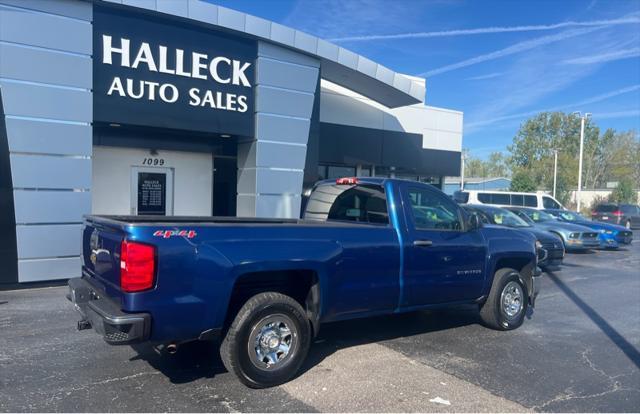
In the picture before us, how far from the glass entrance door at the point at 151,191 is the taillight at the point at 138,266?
8890 mm

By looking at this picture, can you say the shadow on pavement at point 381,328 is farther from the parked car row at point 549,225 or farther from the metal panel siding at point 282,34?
the metal panel siding at point 282,34

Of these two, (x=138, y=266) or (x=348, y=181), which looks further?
(x=348, y=181)

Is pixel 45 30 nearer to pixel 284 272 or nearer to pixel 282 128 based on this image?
pixel 282 128

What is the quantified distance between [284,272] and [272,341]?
0.64 metres

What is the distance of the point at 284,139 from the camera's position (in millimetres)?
11883

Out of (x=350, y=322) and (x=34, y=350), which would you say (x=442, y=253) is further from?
(x=34, y=350)

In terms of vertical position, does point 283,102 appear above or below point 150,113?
above

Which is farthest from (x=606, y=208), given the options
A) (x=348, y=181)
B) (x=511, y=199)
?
(x=348, y=181)

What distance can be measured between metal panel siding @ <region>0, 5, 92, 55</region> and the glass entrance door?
3810 mm

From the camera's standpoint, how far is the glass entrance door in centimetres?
1235

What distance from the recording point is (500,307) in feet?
21.4

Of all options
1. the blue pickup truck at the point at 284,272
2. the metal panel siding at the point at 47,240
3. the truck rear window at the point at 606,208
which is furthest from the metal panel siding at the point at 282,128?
the truck rear window at the point at 606,208

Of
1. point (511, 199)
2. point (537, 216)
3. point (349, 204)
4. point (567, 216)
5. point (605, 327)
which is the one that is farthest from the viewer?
point (511, 199)

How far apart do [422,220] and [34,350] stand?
179 inches
